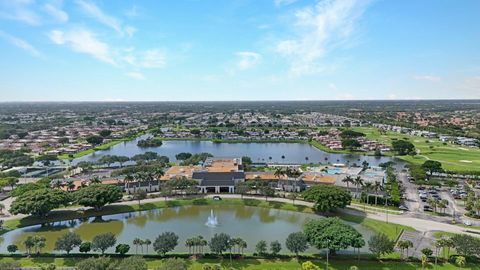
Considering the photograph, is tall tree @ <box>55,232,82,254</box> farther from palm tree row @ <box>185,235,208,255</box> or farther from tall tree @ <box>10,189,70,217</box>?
tall tree @ <box>10,189,70,217</box>

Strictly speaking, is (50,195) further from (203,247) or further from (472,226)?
(472,226)

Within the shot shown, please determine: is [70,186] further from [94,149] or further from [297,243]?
[94,149]

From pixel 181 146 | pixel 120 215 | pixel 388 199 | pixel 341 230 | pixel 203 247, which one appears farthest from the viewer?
pixel 181 146

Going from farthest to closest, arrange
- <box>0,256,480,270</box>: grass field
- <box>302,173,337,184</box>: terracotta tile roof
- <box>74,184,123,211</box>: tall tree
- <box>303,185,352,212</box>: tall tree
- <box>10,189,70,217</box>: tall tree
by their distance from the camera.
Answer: <box>302,173,337,184</box>: terracotta tile roof
<box>74,184,123,211</box>: tall tree
<box>303,185,352,212</box>: tall tree
<box>10,189,70,217</box>: tall tree
<box>0,256,480,270</box>: grass field

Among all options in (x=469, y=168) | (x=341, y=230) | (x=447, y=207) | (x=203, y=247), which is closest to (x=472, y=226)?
(x=447, y=207)

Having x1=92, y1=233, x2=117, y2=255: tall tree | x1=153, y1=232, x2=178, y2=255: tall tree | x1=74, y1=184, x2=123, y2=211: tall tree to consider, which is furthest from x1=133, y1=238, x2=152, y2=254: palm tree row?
x1=74, y1=184, x2=123, y2=211: tall tree

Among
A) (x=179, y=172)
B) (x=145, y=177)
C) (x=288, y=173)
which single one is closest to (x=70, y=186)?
(x=145, y=177)
